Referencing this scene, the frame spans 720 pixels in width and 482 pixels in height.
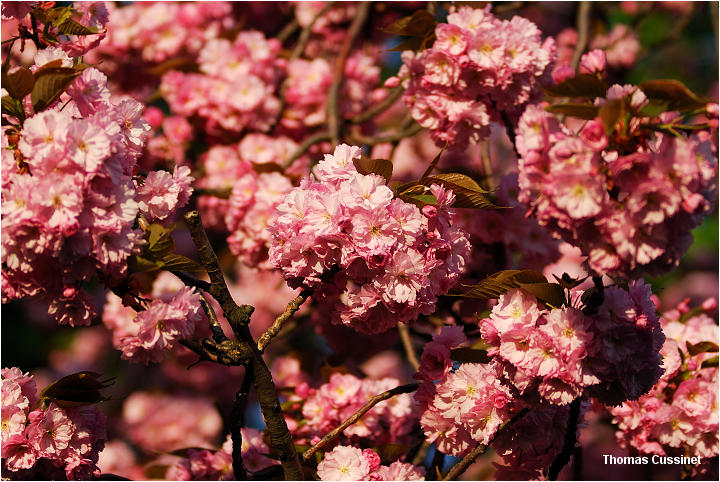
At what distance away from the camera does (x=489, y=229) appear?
9.18ft

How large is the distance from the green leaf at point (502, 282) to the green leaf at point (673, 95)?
0.43 m

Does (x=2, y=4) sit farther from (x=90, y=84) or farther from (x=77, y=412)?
(x=77, y=412)

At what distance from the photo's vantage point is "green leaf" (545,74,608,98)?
1.52m

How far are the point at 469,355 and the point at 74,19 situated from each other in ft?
4.30

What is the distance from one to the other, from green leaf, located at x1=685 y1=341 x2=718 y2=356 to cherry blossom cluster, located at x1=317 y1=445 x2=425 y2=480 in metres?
0.87

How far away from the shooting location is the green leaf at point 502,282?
1.70 metres

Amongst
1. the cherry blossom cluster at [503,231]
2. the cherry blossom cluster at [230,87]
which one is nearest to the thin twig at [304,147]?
the cherry blossom cluster at [230,87]

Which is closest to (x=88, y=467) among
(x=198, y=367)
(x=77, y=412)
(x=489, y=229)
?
(x=77, y=412)

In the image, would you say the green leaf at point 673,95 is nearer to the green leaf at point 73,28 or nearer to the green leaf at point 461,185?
the green leaf at point 461,185

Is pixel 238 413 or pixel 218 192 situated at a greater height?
pixel 238 413

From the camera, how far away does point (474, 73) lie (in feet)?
7.41

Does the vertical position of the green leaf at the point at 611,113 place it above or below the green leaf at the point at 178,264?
above

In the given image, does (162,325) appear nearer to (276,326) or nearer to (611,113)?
(276,326)

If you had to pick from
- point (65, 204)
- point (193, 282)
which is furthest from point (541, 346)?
point (65, 204)
